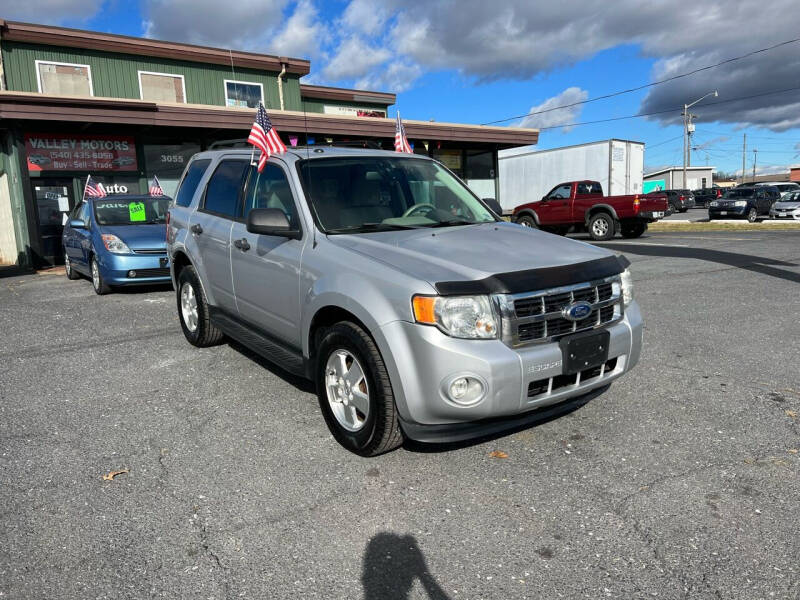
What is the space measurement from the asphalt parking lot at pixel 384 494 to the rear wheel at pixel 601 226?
13.4 m

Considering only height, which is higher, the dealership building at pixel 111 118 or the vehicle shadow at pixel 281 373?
the dealership building at pixel 111 118

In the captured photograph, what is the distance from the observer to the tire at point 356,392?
3.29 metres

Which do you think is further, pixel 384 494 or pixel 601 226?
pixel 601 226

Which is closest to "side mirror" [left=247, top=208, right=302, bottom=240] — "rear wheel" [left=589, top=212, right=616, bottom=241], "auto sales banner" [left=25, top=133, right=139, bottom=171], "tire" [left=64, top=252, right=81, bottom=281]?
"tire" [left=64, top=252, right=81, bottom=281]

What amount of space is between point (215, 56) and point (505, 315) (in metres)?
17.5

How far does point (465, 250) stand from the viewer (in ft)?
11.8

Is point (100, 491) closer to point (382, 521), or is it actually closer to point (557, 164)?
point (382, 521)

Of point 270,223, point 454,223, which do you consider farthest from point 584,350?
point 270,223

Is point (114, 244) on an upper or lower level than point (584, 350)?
upper

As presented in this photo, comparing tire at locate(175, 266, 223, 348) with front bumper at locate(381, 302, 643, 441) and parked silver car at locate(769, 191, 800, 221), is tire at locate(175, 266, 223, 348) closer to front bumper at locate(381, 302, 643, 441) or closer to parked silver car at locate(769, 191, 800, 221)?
front bumper at locate(381, 302, 643, 441)

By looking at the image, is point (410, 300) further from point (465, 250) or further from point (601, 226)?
point (601, 226)

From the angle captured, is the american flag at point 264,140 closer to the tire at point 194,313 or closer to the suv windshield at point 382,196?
the suv windshield at point 382,196

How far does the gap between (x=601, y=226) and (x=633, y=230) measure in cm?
120

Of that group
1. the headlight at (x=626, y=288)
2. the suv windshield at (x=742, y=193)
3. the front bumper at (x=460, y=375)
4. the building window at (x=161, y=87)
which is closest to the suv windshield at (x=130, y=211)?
the building window at (x=161, y=87)
